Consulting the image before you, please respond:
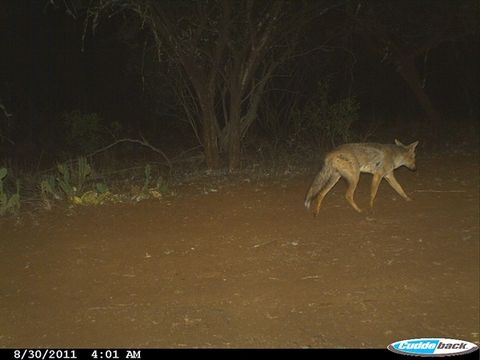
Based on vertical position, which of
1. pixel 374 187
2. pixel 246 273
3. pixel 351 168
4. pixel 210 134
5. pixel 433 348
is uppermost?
pixel 433 348

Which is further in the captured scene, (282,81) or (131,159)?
(282,81)

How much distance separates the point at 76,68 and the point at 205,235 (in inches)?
772

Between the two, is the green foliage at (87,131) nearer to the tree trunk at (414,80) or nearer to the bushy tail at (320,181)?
the tree trunk at (414,80)

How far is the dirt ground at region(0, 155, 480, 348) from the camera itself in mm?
4961

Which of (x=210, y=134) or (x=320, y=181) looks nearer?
(x=320, y=181)

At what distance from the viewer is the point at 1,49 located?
73.2ft

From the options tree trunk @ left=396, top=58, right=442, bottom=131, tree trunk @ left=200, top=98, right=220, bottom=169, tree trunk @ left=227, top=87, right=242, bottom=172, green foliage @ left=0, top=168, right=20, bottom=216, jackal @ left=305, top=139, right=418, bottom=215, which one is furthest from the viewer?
tree trunk @ left=396, top=58, right=442, bottom=131

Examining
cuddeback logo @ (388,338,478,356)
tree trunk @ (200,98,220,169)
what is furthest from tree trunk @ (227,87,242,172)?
cuddeback logo @ (388,338,478,356)

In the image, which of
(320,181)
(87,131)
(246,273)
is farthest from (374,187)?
(87,131)

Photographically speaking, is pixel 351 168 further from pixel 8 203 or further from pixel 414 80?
pixel 414 80

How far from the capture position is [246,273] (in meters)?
6.25

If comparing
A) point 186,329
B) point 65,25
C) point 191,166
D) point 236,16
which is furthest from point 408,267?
point 65,25

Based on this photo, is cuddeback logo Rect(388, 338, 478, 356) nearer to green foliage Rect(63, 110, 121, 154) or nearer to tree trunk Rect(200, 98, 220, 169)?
tree trunk Rect(200, 98, 220, 169)

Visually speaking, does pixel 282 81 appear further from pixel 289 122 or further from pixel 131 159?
pixel 131 159
